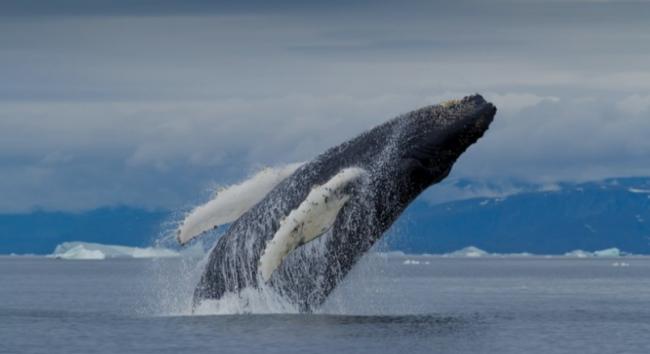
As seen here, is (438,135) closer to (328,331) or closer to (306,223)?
(306,223)

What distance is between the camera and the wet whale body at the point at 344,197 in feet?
66.8

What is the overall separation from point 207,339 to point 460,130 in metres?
4.80

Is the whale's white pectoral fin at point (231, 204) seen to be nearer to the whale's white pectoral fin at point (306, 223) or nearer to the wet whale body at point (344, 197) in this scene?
the wet whale body at point (344, 197)

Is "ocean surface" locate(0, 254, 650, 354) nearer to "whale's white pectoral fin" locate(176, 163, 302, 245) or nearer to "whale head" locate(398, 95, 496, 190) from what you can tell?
"whale's white pectoral fin" locate(176, 163, 302, 245)

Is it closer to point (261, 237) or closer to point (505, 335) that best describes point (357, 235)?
point (261, 237)

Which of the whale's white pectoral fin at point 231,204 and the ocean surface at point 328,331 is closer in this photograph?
the ocean surface at point 328,331

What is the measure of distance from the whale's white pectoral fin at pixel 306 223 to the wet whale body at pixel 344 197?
2 centimetres

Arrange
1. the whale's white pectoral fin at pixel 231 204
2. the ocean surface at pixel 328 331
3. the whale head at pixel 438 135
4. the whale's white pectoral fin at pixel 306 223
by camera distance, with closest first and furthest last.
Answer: the whale's white pectoral fin at pixel 306 223
the ocean surface at pixel 328 331
the whale head at pixel 438 135
the whale's white pectoral fin at pixel 231 204

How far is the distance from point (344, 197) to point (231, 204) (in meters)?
2.24

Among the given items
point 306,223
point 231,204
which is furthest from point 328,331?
point 231,204

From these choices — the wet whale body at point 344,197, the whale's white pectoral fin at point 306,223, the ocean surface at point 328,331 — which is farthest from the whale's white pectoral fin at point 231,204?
the whale's white pectoral fin at point 306,223

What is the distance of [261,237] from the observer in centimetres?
2097

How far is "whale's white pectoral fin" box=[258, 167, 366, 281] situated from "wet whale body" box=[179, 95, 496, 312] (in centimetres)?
2

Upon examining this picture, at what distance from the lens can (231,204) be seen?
70.6ft
